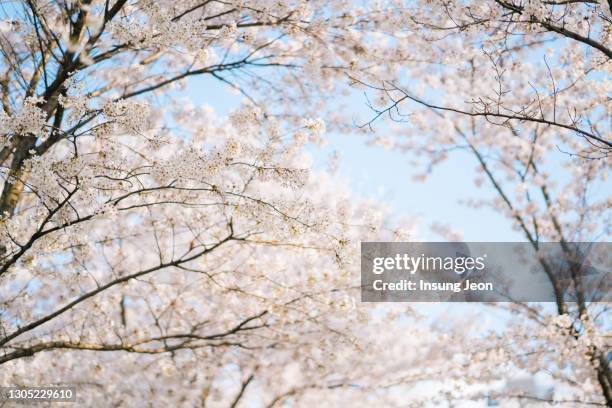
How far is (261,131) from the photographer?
440 centimetres

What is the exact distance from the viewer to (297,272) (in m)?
7.63

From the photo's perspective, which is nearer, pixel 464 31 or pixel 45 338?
pixel 464 31

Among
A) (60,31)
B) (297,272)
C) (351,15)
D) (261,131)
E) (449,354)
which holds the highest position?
(351,15)

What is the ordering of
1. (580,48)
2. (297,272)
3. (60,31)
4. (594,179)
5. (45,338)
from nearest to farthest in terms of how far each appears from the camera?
(60,31) → (45,338) → (580,48) → (297,272) → (594,179)

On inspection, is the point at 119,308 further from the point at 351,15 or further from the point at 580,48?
the point at 580,48

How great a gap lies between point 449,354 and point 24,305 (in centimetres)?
592

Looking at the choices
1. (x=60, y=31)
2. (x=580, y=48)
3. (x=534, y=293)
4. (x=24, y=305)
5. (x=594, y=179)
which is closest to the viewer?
(x=60, y=31)

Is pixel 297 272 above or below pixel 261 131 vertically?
below

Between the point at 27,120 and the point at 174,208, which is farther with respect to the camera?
the point at 174,208

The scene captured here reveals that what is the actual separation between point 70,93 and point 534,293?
20.3 ft

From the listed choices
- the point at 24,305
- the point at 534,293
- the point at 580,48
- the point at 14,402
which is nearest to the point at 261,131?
the point at 24,305

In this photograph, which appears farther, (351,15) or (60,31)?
(351,15)

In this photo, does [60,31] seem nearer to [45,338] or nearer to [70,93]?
[70,93]

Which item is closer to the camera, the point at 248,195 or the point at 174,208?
the point at 248,195
